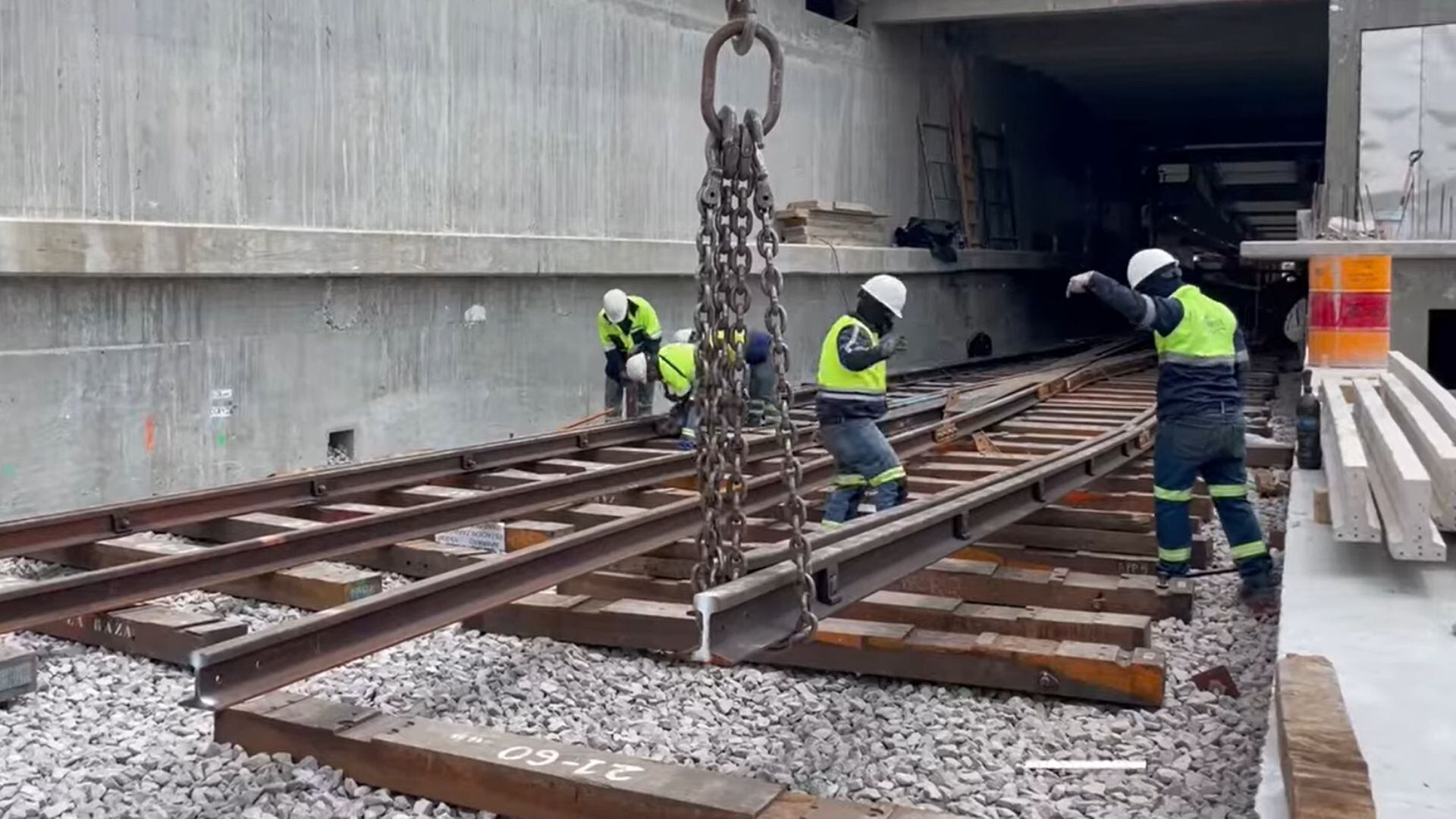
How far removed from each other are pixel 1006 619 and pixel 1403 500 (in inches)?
62.5

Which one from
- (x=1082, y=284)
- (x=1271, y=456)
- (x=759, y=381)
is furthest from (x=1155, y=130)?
(x=1082, y=284)

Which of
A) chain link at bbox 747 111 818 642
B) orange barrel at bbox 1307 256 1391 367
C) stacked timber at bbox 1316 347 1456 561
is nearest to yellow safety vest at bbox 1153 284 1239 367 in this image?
stacked timber at bbox 1316 347 1456 561

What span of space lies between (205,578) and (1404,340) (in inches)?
444

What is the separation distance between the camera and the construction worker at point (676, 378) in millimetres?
10047

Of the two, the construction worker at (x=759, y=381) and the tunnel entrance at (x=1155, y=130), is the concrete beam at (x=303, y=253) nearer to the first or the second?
the construction worker at (x=759, y=381)

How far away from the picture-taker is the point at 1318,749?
3.33 metres

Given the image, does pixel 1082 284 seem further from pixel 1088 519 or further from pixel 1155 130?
pixel 1155 130

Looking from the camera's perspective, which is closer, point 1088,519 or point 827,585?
point 827,585

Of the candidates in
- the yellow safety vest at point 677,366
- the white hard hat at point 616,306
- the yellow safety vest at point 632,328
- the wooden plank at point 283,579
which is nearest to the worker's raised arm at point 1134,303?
the wooden plank at point 283,579

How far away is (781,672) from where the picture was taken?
538 cm

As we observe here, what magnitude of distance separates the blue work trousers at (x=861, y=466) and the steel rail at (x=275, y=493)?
118 inches

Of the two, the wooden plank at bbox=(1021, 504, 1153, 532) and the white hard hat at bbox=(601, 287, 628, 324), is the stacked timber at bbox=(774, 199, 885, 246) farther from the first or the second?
the wooden plank at bbox=(1021, 504, 1153, 532)

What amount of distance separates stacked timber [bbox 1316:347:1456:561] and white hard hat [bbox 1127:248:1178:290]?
120 centimetres

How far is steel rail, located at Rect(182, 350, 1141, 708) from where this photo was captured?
4062 millimetres
